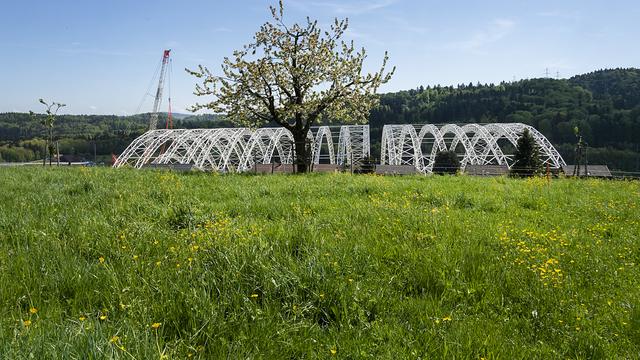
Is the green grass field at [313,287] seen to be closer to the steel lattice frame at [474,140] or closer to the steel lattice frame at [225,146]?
the steel lattice frame at [225,146]

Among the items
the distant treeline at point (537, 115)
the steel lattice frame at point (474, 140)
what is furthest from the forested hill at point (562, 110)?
the steel lattice frame at point (474, 140)

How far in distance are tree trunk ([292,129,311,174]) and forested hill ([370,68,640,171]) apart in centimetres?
8842

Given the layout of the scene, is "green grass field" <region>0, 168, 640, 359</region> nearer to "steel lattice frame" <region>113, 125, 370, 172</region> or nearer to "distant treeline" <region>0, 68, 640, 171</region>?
"steel lattice frame" <region>113, 125, 370, 172</region>

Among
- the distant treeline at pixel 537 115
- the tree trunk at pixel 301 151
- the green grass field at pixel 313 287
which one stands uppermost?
the distant treeline at pixel 537 115

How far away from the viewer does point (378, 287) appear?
3.86 m

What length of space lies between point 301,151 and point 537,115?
377ft

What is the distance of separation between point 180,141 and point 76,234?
56648mm

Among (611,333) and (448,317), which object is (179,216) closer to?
(448,317)

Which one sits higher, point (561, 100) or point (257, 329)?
point (561, 100)

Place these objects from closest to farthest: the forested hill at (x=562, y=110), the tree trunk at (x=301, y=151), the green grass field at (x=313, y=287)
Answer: the green grass field at (x=313, y=287) → the tree trunk at (x=301, y=151) → the forested hill at (x=562, y=110)

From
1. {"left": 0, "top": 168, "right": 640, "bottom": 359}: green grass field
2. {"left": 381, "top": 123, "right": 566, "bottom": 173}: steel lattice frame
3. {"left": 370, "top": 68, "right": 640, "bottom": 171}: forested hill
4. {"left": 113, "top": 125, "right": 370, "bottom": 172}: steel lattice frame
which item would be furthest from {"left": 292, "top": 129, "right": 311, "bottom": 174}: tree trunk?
{"left": 370, "top": 68, "right": 640, "bottom": 171}: forested hill

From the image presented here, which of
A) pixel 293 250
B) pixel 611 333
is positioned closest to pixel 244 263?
pixel 293 250

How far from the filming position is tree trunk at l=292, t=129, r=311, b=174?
72.5 ft

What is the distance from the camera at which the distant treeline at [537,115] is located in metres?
96.9
